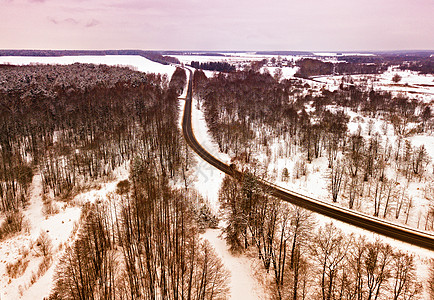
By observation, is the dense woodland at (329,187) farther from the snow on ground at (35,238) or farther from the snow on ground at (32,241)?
the snow on ground at (32,241)

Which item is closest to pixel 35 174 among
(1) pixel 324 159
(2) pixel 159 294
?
(2) pixel 159 294

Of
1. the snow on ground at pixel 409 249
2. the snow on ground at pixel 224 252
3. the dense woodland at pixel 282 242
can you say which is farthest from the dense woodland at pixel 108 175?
the snow on ground at pixel 409 249

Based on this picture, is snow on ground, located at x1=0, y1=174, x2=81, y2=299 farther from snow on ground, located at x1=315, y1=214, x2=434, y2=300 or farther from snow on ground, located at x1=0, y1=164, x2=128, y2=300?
snow on ground, located at x1=315, y1=214, x2=434, y2=300

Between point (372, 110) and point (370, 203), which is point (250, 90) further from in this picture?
point (370, 203)

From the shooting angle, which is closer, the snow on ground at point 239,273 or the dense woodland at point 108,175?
the dense woodland at point 108,175

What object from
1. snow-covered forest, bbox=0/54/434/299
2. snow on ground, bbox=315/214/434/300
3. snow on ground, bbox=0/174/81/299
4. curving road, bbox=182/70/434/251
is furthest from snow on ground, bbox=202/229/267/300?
snow on ground, bbox=0/174/81/299

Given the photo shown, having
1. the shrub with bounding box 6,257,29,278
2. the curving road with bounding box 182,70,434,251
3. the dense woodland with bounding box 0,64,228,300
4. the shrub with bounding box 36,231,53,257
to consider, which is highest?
the dense woodland with bounding box 0,64,228,300

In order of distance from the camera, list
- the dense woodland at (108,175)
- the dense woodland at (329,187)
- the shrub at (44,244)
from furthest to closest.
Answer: the shrub at (44,244) < the dense woodland at (108,175) < the dense woodland at (329,187)

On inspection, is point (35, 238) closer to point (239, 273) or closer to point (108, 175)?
point (108, 175)

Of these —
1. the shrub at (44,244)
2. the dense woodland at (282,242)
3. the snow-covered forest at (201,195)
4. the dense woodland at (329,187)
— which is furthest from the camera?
the shrub at (44,244)
